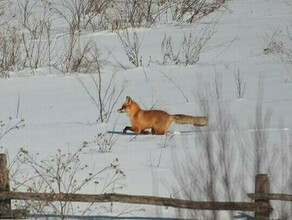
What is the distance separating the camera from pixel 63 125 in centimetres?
1226

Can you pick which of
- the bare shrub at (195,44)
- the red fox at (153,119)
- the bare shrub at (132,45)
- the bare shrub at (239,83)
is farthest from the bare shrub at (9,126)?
the bare shrub at (195,44)

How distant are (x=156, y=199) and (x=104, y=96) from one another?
259 inches

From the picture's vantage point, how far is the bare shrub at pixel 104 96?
40.9 feet

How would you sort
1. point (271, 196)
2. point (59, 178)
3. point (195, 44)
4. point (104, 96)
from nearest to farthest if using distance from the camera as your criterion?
point (271, 196)
point (59, 178)
point (104, 96)
point (195, 44)

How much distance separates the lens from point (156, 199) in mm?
7301

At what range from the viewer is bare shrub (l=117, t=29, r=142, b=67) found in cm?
1639

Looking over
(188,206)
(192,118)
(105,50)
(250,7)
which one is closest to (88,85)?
(105,50)

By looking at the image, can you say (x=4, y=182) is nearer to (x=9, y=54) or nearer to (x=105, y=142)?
(x=105, y=142)

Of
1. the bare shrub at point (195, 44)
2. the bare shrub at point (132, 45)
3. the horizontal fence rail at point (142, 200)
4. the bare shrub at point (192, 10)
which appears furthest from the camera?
the bare shrub at point (192, 10)

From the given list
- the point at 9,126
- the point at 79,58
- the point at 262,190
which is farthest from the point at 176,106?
the point at 262,190

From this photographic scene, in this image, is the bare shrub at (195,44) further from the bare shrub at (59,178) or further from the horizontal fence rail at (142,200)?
the horizontal fence rail at (142,200)

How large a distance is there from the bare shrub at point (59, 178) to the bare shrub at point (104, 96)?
2151mm

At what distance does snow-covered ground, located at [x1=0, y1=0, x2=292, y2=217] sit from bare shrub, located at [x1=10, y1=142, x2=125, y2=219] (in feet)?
0.29

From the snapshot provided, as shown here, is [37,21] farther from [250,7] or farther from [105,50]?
[250,7]
